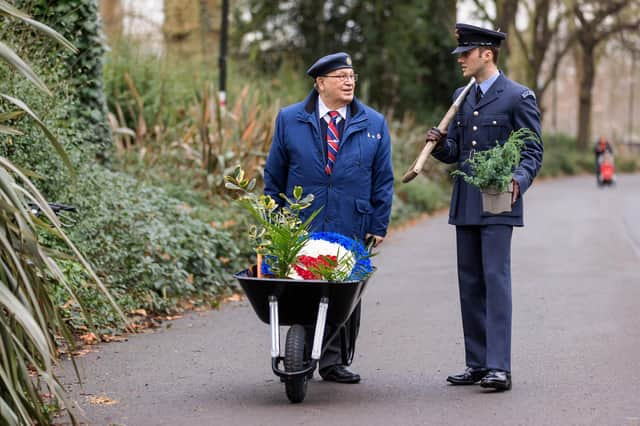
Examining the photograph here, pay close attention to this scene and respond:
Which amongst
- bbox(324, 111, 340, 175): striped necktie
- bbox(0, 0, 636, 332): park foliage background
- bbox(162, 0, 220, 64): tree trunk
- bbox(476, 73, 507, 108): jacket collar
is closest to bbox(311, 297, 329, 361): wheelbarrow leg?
bbox(324, 111, 340, 175): striped necktie

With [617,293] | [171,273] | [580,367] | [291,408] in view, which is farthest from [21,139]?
[617,293]

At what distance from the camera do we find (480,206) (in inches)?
255

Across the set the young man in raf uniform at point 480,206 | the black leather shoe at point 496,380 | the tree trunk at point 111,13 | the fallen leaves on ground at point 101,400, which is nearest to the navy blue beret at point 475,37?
the young man in raf uniform at point 480,206

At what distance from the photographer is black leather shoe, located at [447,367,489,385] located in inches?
258

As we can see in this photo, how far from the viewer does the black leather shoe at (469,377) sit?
6.55 metres

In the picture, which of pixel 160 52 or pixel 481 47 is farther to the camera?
pixel 160 52

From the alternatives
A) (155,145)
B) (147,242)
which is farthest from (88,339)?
(155,145)

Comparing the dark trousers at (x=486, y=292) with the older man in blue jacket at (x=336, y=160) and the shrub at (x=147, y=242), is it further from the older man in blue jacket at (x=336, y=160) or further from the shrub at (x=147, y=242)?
the shrub at (x=147, y=242)

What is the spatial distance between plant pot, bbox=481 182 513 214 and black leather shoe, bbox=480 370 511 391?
911mm

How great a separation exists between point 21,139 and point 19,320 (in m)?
4.48

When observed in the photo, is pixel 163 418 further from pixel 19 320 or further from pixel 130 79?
pixel 130 79

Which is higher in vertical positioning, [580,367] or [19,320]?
[19,320]

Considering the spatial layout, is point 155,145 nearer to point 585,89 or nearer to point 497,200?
point 497,200

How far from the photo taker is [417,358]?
7461mm
